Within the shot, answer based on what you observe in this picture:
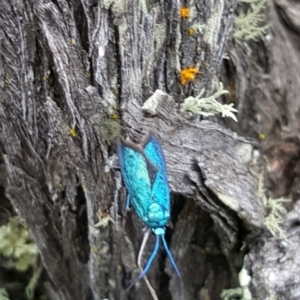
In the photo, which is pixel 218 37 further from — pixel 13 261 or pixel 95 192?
pixel 13 261

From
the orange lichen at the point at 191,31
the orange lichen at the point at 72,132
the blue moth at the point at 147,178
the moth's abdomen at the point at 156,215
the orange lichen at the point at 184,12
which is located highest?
the orange lichen at the point at 184,12

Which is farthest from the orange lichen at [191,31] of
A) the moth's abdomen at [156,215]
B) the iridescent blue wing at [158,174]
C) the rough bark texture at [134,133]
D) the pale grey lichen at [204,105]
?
the moth's abdomen at [156,215]

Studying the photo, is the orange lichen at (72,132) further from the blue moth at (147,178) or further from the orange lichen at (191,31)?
the orange lichen at (191,31)

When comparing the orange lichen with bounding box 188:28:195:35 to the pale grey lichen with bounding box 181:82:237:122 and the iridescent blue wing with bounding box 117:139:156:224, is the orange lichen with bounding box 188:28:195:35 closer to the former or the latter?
the pale grey lichen with bounding box 181:82:237:122

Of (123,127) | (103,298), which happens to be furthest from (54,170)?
(103,298)

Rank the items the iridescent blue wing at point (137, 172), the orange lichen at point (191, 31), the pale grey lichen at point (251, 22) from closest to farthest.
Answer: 1. the iridescent blue wing at point (137, 172)
2. the orange lichen at point (191, 31)
3. the pale grey lichen at point (251, 22)

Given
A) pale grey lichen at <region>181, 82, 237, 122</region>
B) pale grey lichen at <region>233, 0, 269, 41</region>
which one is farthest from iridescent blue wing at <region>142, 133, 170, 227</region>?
pale grey lichen at <region>233, 0, 269, 41</region>

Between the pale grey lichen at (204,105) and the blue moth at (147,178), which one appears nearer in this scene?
the blue moth at (147,178)
